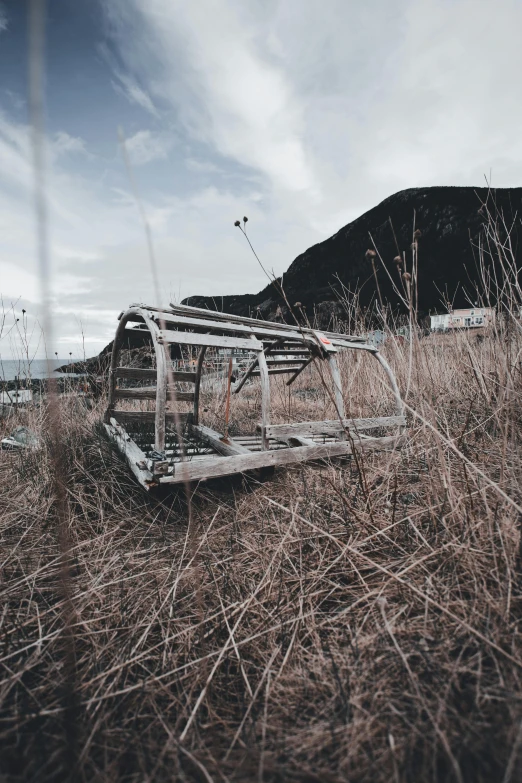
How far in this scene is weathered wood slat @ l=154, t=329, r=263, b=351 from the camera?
2.01m

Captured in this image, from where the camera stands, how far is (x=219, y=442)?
2805 mm

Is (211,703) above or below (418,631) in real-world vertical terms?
below

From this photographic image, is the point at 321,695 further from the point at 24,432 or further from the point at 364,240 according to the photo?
the point at 364,240

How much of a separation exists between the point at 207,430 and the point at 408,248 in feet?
24.8

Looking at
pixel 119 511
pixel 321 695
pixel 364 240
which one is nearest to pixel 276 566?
pixel 321 695

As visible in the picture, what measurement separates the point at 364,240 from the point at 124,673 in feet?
47.2

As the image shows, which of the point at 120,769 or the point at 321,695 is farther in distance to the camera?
the point at 321,695

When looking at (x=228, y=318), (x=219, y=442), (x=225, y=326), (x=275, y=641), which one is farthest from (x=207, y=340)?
(x=275, y=641)

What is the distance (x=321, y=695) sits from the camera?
3.05ft

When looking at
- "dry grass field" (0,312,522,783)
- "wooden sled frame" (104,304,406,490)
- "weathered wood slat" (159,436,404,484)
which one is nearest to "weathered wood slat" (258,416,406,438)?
"wooden sled frame" (104,304,406,490)

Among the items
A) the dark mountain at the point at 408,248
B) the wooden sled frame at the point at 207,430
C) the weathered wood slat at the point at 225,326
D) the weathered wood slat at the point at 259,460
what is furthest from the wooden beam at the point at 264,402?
the dark mountain at the point at 408,248

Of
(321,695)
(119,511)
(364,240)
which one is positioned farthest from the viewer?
(364,240)

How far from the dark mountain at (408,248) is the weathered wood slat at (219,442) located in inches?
229

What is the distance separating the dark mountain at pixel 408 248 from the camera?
10.4 metres
